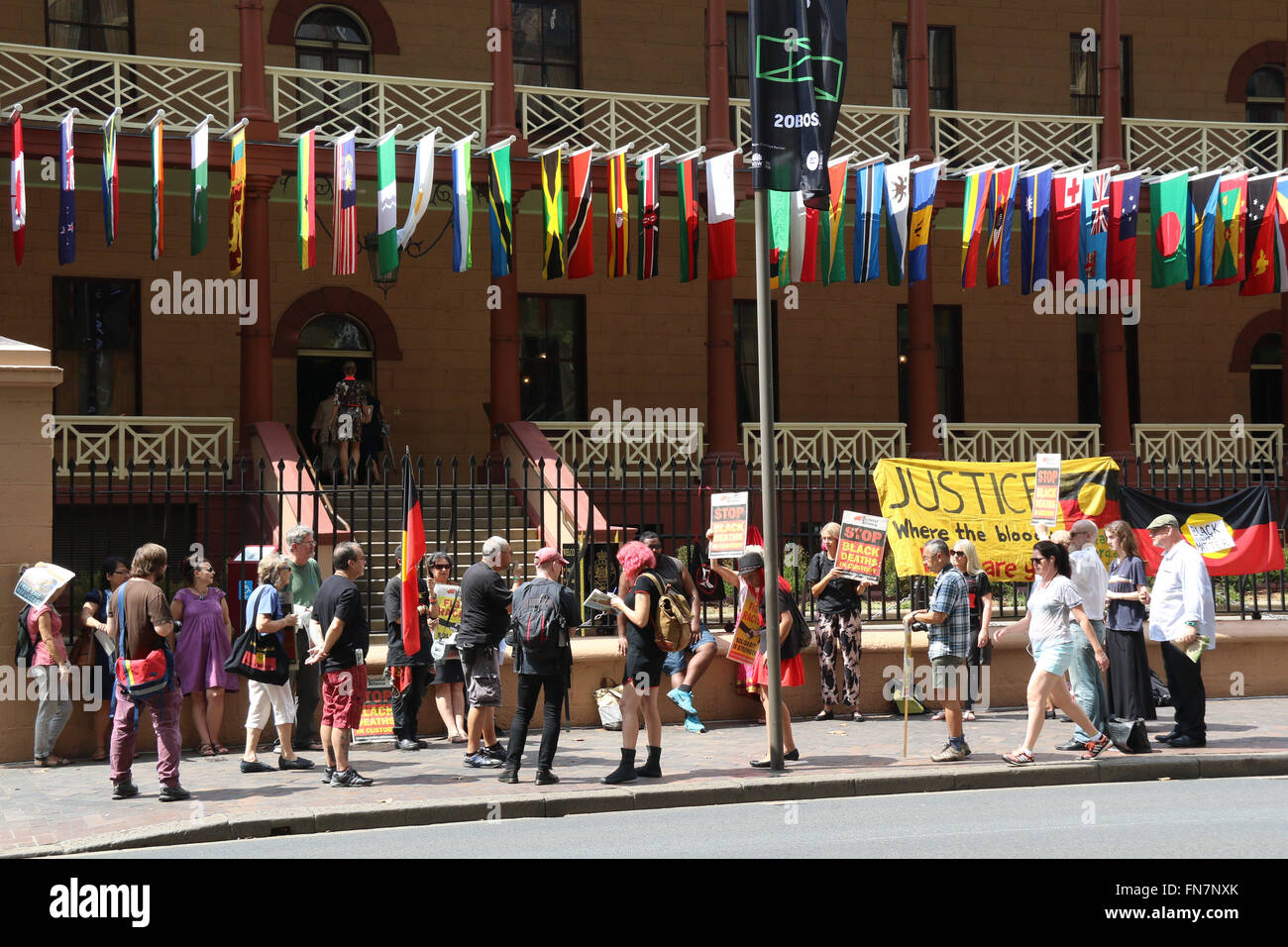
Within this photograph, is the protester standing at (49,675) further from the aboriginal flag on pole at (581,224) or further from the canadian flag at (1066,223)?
the canadian flag at (1066,223)

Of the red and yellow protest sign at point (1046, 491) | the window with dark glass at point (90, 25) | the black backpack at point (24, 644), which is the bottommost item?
the black backpack at point (24, 644)

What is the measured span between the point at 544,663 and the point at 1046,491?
5360 millimetres

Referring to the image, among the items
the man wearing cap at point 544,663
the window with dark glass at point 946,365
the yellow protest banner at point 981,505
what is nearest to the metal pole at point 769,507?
the man wearing cap at point 544,663

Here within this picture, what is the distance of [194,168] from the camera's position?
1741cm

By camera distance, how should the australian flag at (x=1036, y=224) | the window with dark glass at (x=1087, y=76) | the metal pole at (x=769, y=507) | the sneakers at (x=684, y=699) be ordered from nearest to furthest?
the metal pole at (x=769, y=507) → the sneakers at (x=684, y=699) → the australian flag at (x=1036, y=224) → the window with dark glass at (x=1087, y=76)

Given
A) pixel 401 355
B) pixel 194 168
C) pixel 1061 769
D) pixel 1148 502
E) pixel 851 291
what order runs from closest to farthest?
pixel 1061 769 → pixel 1148 502 → pixel 194 168 → pixel 401 355 → pixel 851 291

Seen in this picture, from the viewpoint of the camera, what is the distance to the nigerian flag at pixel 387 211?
17422 millimetres

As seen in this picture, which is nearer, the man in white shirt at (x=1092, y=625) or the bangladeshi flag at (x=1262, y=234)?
the man in white shirt at (x=1092, y=625)

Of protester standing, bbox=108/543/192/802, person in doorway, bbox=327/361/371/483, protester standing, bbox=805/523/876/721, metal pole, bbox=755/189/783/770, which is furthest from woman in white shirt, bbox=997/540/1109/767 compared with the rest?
person in doorway, bbox=327/361/371/483

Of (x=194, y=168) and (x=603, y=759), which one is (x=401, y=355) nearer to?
(x=194, y=168)

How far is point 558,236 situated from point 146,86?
22.4 ft

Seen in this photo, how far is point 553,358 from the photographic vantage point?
76.5ft

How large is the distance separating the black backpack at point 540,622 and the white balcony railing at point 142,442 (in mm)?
7453

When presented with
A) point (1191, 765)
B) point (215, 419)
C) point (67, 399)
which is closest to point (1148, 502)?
point (1191, 765)
